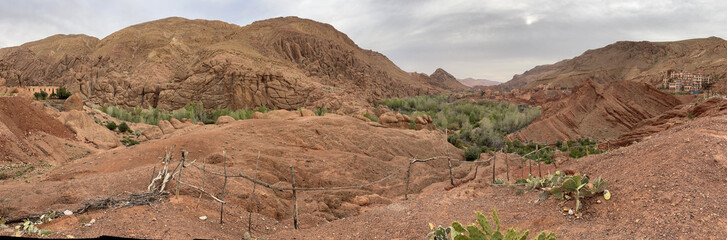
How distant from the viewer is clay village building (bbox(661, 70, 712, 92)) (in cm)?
3851

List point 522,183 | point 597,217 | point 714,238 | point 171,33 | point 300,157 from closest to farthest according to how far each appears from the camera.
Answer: point 714,238
point 597,217
point 522,183
point 300,157
point 171,33

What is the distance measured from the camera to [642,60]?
7219 centimetres

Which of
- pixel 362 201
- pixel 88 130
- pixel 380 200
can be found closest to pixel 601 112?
pixel 380 200

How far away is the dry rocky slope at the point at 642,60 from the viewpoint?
187 feet

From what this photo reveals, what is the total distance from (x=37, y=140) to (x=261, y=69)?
24.5 meters

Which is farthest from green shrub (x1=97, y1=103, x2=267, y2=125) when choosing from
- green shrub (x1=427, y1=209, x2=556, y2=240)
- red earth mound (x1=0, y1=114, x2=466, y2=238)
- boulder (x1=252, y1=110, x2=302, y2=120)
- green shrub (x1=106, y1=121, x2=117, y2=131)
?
green shrub (x1=427, y1=209, x2=556, y2=240)

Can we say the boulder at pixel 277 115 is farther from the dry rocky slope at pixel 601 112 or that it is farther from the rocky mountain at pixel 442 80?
the rocky mountain at pixel 442 80

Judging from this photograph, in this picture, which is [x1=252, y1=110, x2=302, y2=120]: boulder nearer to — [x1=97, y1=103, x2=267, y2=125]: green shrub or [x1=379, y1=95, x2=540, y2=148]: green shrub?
[x1=97, y1=103, x2=267, y2=125]: green shrub

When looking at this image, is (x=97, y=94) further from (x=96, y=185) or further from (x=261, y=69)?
(x=96, y=185)

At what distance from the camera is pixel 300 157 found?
12.8m

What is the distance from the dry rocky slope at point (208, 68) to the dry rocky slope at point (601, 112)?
1618 cm

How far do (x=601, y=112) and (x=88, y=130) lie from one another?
90.9ft

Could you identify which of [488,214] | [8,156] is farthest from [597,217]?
[8,156]

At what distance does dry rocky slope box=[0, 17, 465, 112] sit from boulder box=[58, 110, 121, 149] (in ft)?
55.7
